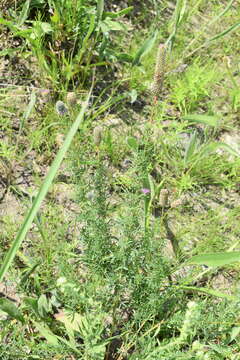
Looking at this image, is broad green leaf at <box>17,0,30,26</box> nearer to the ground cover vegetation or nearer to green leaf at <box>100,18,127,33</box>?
the ground cover vegetation

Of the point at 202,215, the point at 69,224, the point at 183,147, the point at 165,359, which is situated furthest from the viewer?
the point at 183,147

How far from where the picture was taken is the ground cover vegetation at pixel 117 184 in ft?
4.60

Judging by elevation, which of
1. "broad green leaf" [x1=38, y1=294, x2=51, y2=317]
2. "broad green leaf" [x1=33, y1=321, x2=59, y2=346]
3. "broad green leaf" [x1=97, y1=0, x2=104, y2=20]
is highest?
"broad green leaf" [x1=97, y1=0, x2=104, y2=20]

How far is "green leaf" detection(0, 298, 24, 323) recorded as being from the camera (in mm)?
1349

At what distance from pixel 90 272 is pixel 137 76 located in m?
1.10

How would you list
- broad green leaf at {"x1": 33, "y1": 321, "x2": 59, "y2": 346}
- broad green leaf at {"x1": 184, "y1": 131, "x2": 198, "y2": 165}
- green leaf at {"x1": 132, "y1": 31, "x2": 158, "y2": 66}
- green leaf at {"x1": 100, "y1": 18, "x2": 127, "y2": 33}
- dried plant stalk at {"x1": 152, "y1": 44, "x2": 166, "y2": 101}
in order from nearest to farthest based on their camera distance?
dried plant stalk at {"x1": 152, "y1": 44, "x2": 166, "y2": 101} < broad green leaf at {"x1": 33, "y1": 321, "x2": 59, "y2": 346} < broad green leaf at {"x1": 184, "y1": 131, "x2": 198, "y2": 165} < green leaf at {"x1": 132, "y1": 31, "x2": 158, "y2": 66} < green leaf at {"x1": 100, "y1": 18, "x2": 127, "y2": 33}

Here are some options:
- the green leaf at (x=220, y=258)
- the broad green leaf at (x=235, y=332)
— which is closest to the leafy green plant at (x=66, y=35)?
the green leaf at (x=220, y=258)

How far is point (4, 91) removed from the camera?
2027 mm

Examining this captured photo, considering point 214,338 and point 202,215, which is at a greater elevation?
point 202,215

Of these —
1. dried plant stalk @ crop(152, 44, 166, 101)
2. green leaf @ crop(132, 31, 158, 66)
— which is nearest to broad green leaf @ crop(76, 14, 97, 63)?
green leaf @ crop(132, 31, 158, 66)

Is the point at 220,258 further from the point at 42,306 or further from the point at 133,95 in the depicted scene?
the point at 133,95

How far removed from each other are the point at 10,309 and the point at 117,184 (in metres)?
0.79

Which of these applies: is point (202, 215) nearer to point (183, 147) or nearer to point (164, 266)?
point (183, 147)

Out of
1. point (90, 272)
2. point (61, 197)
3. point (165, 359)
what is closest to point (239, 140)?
point (61, 197)
